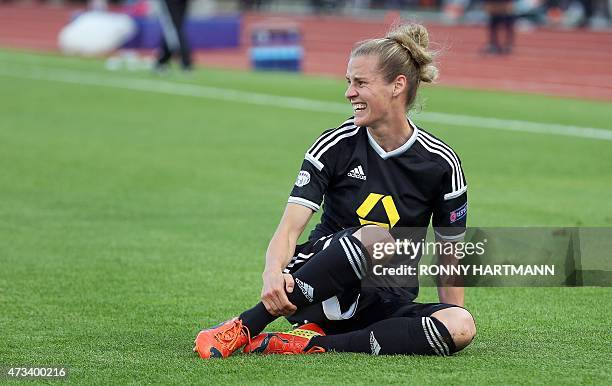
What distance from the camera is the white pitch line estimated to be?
14.6 meters

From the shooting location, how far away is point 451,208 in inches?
201

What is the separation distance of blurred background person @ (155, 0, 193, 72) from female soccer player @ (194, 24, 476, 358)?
1711 cm

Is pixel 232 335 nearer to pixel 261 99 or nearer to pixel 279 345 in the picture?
pixel 279 345

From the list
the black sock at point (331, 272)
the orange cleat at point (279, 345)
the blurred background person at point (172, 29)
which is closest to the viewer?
the black sock at point (331, 272)

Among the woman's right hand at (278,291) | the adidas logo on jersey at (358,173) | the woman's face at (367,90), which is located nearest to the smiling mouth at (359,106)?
the woman's face at (367,90)

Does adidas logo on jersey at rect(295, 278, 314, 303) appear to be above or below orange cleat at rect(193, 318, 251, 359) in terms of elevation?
above

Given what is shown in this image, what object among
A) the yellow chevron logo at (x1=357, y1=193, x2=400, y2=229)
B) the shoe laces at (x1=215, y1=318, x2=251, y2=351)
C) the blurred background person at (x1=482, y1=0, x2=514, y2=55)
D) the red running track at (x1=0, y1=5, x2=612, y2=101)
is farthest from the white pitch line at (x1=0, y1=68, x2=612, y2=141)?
the blurred background person at (x1=482, y1=0, x2=514, y2=55)

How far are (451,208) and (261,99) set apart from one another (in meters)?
13.4

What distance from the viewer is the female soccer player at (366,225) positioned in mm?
4797

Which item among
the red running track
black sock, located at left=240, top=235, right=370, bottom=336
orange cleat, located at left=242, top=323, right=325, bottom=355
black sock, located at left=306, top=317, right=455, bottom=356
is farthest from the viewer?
the red running track

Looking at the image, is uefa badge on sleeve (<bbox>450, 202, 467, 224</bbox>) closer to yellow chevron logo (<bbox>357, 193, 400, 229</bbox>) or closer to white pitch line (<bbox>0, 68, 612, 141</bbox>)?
yellow chevron logo (<bbox>357, 193, 400, 229</bbox>)

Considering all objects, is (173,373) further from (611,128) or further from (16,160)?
(611,128)

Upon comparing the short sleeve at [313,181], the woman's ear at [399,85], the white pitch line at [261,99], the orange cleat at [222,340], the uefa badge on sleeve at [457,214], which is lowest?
the white pitch line at [261,99]

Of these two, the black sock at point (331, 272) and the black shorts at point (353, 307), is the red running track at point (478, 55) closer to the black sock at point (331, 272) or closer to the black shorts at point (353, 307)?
the black shorts at point (353, 307)
